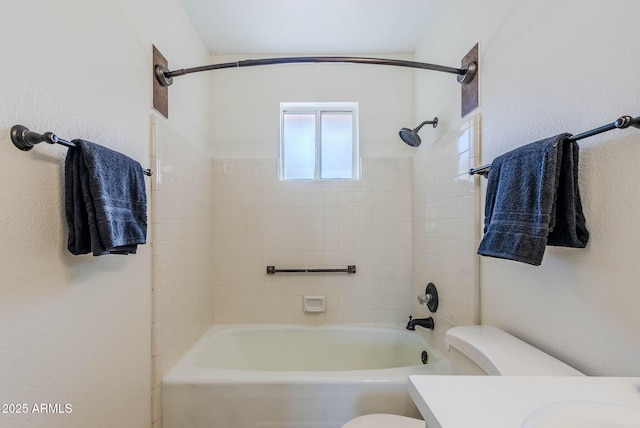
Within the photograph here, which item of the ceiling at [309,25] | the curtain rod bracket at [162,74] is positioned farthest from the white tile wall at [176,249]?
the ceiling at [309,25]

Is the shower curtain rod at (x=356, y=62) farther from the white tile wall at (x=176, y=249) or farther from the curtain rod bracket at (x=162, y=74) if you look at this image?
the white tile wall at (x=176, y=249)

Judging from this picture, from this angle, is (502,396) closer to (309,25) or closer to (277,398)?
(277,398)

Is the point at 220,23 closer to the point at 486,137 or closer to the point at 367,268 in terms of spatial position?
the point at 486,137

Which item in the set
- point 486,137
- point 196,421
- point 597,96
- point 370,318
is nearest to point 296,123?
point 486,137

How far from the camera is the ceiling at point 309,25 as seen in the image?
167cm

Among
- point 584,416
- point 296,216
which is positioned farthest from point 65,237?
point 296,216

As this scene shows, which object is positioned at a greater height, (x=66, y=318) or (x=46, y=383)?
(x=66, y=318)

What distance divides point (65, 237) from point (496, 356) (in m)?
1.34

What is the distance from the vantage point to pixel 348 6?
167cm

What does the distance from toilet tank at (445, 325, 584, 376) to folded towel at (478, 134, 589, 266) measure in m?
0.30

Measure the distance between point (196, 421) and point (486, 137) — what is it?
1.89 meters

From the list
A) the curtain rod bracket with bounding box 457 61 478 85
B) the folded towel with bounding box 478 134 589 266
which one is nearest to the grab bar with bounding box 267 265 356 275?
the folded towel with bounding box 478 134 589 266

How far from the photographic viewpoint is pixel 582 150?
2.58 ft

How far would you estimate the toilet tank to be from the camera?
0.79 m
